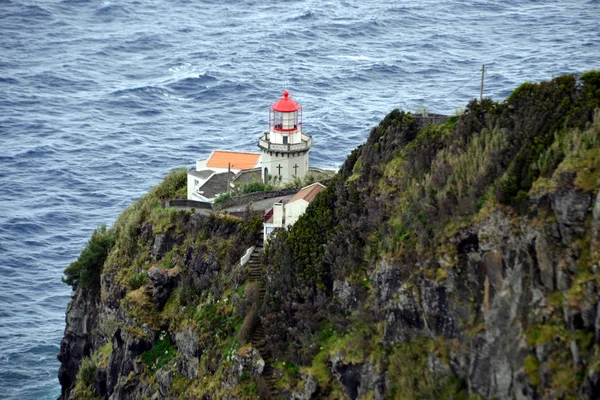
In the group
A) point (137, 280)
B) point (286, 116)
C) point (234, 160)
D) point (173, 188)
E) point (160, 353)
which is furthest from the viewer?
point (234, 160)

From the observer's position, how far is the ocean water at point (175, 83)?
10856 centimetres

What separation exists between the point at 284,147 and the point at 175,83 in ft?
241

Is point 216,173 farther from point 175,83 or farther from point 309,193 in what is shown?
point 175,83

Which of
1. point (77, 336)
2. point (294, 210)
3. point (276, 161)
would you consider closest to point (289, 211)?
point (294, 210)

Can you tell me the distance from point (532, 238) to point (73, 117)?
335 ft

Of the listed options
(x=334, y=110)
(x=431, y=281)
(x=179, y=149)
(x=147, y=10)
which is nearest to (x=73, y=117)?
(x=179, y=149)

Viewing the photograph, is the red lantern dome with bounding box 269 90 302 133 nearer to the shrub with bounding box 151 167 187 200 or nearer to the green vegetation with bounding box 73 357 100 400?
the shrub with bounding box 151 167 187 200

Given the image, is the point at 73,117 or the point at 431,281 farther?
the point at 73,117

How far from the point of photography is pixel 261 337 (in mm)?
61219

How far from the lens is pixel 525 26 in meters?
163

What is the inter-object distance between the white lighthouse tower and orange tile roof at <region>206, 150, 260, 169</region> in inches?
109

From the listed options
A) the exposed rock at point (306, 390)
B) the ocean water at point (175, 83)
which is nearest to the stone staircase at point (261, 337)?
the exposed rock at point (306, 390)

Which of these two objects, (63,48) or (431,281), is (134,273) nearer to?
(431,281)

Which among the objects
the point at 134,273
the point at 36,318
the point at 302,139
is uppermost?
the point at 302,139
